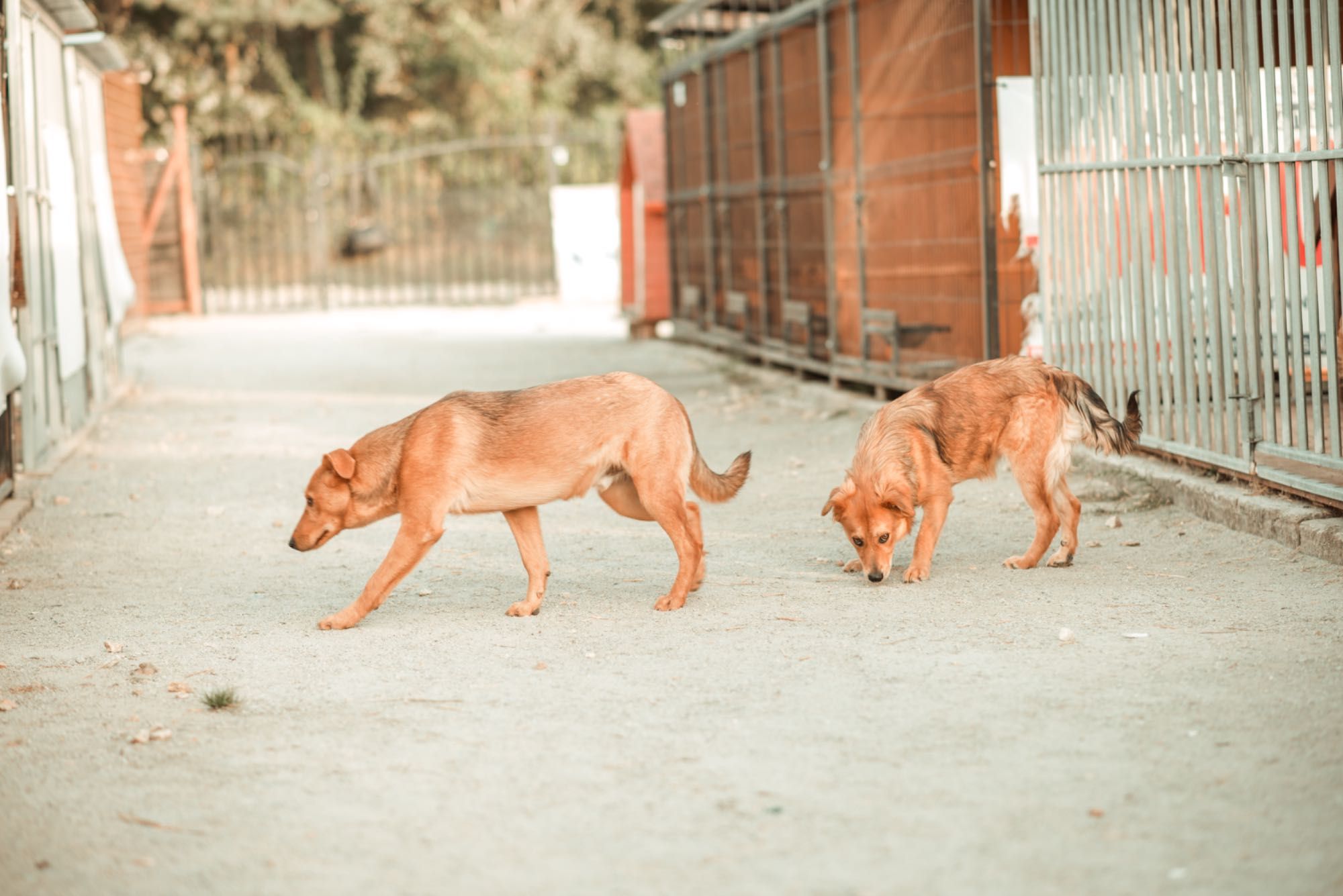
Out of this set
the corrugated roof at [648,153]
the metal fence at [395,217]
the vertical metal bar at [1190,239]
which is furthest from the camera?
the metal fence at [395,217]

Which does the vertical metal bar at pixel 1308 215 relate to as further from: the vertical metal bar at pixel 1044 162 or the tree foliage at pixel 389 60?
the tree foliage at pixel 389 60

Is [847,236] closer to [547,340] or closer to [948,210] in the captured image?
[948,210]

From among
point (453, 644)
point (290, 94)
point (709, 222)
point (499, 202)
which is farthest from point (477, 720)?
point (290, 94)

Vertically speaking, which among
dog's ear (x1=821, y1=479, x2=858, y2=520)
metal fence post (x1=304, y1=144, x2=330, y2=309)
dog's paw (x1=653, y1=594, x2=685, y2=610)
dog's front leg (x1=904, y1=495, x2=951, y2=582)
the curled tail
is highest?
metal fence post (x1=304, y1=144, x2=330, y2=309)

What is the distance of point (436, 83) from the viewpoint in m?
43.3

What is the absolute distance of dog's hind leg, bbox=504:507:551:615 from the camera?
6.34m

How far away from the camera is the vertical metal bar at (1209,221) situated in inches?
305

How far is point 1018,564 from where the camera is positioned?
22.8ft

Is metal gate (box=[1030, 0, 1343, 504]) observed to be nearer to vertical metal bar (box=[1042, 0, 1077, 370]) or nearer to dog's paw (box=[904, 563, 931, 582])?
vertical metal bar (box=[1042, 0, 1077, 370])

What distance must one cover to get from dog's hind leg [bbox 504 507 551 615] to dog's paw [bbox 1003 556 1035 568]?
6.62 ft

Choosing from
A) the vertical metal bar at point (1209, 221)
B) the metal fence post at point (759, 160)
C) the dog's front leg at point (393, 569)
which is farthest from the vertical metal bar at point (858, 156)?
the dog's front leg at point (393, 569)

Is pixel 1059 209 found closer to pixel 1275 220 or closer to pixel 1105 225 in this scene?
pixel 1105 225

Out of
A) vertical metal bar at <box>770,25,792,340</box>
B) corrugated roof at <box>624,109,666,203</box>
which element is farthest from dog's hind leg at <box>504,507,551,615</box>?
corrugated roof at <box>624,109,666,203</box>

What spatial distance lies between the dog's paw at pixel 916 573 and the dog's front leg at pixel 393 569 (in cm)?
197
